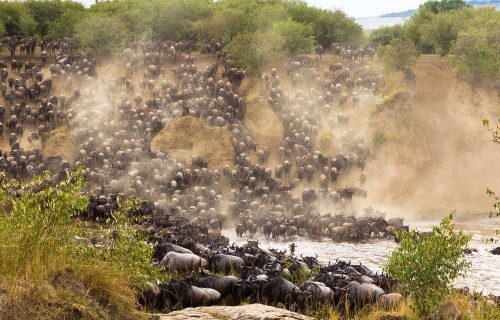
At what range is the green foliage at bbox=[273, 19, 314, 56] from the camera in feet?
187

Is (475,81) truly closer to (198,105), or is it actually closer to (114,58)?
(198,105)

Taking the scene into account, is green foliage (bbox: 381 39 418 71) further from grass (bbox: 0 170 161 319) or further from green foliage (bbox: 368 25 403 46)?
grass (bbox: 0 170 161 319)

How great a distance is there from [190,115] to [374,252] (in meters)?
21.0

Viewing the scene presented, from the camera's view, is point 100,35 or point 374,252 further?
point 100,35

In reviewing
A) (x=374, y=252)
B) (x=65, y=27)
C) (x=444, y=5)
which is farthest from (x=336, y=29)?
(x=444, y=5)

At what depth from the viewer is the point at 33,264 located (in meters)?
10.2

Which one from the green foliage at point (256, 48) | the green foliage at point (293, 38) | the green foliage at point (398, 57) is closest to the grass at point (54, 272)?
the green foliage at point (256, 48)

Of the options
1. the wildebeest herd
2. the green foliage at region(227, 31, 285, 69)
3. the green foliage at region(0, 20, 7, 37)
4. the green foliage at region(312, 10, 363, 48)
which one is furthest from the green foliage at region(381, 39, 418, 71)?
the green foliage at region(0, 20, 7, 37)

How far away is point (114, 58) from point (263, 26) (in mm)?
15500

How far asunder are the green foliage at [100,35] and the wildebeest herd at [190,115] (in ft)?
4.40

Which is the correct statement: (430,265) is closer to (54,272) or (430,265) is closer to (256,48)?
(54,272)

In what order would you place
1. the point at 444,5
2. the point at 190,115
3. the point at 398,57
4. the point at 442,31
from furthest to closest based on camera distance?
the point at 444,5
the point at 442,31
the point at 398,57
the point at 190,115

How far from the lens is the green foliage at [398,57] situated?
54156 millimetres

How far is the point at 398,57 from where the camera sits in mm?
54219
